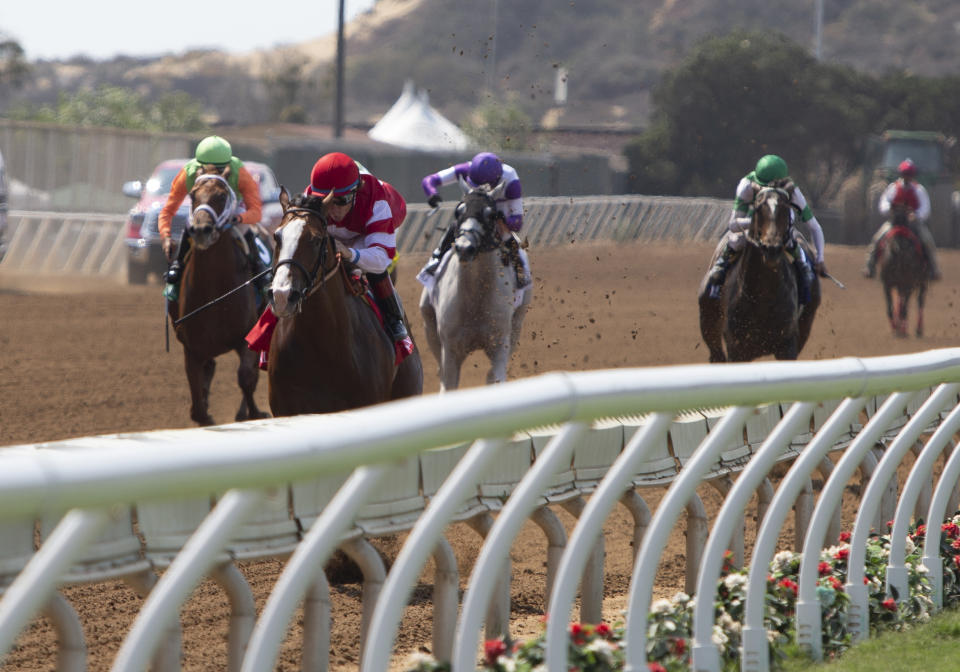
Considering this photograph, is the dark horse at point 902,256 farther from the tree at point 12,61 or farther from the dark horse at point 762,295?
the tree at point 12,61

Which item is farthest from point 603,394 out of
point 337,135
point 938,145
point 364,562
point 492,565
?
point 938,145

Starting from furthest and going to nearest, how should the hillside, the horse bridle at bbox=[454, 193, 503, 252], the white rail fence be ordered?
1. the hillside
2. the horse bridle at bbox=[454, 193, 503, 252]
3. the white rail fence

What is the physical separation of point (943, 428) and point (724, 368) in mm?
1547

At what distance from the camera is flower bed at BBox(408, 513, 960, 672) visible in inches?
127

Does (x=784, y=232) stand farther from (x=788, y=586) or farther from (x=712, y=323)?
(x=788, y=586)

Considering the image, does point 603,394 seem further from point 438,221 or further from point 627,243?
point 627,243

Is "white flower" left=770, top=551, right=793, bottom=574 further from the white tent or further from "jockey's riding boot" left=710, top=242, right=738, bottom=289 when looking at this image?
the white tent

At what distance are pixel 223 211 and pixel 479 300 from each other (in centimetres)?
155

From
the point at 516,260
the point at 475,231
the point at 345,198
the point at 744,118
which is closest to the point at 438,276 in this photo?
the point at 516,260

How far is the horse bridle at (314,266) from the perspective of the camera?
222 inches

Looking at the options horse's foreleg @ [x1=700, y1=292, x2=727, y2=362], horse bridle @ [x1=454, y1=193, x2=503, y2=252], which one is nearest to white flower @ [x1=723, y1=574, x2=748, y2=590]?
horse bridle @ [x1=454, y1=193, x2=503, y2=252]

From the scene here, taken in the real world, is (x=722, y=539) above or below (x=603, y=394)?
below

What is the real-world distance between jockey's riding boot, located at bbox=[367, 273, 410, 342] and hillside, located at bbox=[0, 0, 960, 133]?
75.8 m

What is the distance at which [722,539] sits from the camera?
3297 millimetres
